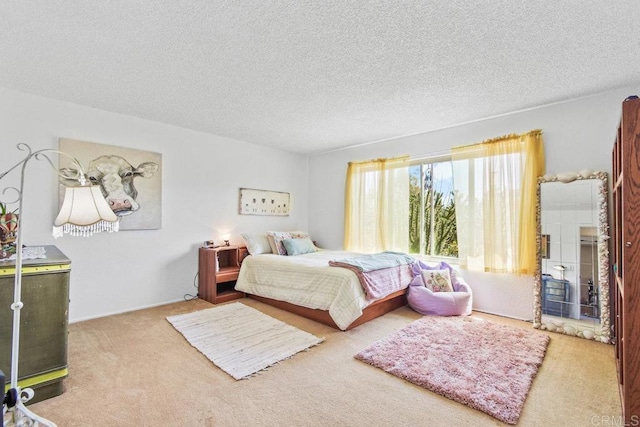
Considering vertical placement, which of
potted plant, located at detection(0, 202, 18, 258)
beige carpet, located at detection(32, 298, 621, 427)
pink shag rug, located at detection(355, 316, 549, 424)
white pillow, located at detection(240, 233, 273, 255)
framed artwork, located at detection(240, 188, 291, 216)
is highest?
framed artwork, located at detection(240, 188, 291, 216)

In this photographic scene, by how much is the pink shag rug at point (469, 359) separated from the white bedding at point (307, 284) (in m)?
0.47

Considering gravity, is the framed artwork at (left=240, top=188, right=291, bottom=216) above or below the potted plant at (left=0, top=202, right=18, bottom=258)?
above

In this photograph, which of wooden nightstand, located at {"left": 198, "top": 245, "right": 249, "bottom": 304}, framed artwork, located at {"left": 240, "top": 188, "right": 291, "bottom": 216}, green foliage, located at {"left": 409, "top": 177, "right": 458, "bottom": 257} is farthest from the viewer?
framed artwork, located at {"left": 240, "top": 188, "right": 291, "bottom": 216}

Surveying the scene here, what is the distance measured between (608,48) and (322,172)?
13.4 ft

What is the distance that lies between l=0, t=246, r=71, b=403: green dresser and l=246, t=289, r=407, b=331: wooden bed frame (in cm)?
212

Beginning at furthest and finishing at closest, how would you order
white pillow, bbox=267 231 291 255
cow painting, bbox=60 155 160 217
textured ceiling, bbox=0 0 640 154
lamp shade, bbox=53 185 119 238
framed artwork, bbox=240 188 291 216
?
1. framed artwork, bbox=240 188 291 216
2. white pillow, bbox=267 231 291 255
3. cow painting, bbox=60 155 160 217
4. textured ceiling, bbox=0 0 640 154
5. lamp shade, bbox=53 185 119 238

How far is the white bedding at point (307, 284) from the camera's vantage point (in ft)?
9.59

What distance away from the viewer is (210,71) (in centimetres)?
247

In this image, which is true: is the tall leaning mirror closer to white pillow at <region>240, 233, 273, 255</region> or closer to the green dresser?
white pillow at <region>240, 233, 273, 255</region>

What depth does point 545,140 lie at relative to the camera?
318cm

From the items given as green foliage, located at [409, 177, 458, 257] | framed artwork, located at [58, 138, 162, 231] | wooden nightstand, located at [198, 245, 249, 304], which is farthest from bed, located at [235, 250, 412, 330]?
framed artwork, located at [58, 138, 162, 231]

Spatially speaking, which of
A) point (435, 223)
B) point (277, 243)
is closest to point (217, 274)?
point (277, 243)

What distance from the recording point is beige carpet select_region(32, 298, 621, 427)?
1647 millimetres

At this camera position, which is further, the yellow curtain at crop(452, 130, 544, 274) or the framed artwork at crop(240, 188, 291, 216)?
the framed artwork at crop(240, 188, 291, 216)
